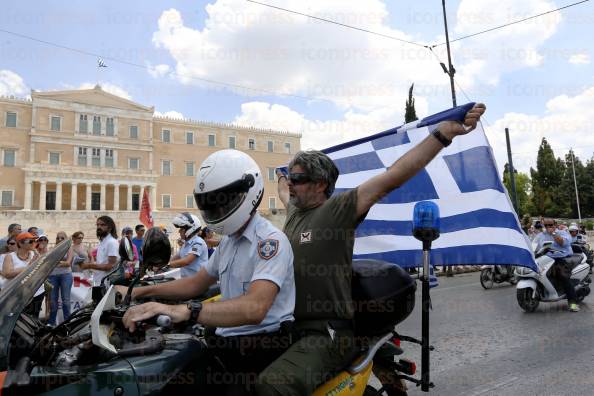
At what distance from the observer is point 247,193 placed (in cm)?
224

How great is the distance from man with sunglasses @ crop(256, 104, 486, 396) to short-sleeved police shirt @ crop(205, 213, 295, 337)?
187mm

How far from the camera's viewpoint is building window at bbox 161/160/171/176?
61.3m

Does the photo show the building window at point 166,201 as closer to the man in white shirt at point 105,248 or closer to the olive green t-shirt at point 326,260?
the man in white shirt at point 105,248

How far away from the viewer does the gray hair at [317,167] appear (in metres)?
2.75

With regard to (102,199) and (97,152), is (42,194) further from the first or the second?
(97,152)

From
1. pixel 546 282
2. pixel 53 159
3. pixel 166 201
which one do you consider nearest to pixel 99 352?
pixel 546 282

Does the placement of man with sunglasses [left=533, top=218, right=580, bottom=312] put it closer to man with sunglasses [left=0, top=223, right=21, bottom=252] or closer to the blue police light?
the blue police light

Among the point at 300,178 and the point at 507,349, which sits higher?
the point at 300,178

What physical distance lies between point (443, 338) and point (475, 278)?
372 inches

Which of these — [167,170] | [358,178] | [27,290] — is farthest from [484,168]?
[167,170]

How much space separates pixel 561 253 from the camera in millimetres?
8891

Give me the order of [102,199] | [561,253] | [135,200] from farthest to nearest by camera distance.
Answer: [135,200]
[102,199]
[561,253]

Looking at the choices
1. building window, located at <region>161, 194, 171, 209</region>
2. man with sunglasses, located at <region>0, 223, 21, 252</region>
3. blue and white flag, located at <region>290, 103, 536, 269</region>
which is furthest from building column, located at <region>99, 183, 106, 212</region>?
blue and white flag, located at <region>290, 103, 536, 269</region>

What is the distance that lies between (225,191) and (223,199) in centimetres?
4
